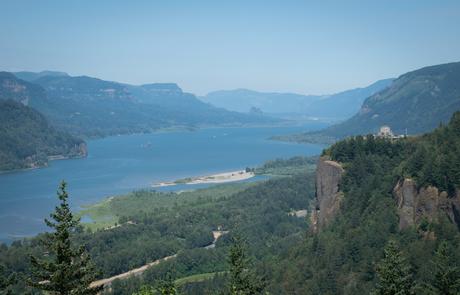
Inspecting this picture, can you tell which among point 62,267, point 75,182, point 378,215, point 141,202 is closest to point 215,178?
point 75,182

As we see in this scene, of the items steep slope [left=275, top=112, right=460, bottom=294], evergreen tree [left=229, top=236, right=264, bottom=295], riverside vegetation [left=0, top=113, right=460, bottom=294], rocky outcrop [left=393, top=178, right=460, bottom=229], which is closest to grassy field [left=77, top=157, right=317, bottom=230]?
riverside vegetation [left=0, top=113, right=460, bottom=294]

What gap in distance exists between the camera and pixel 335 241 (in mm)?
47969

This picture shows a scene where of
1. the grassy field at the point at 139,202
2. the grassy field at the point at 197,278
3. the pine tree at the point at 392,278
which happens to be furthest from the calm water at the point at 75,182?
the pine tree at the point at 392,278

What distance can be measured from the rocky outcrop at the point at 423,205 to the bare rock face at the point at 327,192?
459 inches

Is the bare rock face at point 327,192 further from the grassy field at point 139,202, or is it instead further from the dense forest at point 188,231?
the grassy field at point 139,202

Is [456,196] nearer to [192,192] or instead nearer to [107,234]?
[107,234]

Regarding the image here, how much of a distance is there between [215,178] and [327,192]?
98647 mm

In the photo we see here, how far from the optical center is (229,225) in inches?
3797

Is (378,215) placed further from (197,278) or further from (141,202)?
(141,202)

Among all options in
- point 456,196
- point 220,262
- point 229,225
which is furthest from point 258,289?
point 229,225

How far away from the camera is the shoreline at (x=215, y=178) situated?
149500 millimetres

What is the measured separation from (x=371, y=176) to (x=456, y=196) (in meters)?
13.5

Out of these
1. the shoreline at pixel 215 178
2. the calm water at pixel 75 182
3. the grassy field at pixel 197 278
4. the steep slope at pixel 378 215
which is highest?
the steep slope at pixel 378 215

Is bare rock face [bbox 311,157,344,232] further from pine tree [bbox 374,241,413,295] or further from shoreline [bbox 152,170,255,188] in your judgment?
shoreline [bbox 152,170,255,188]
